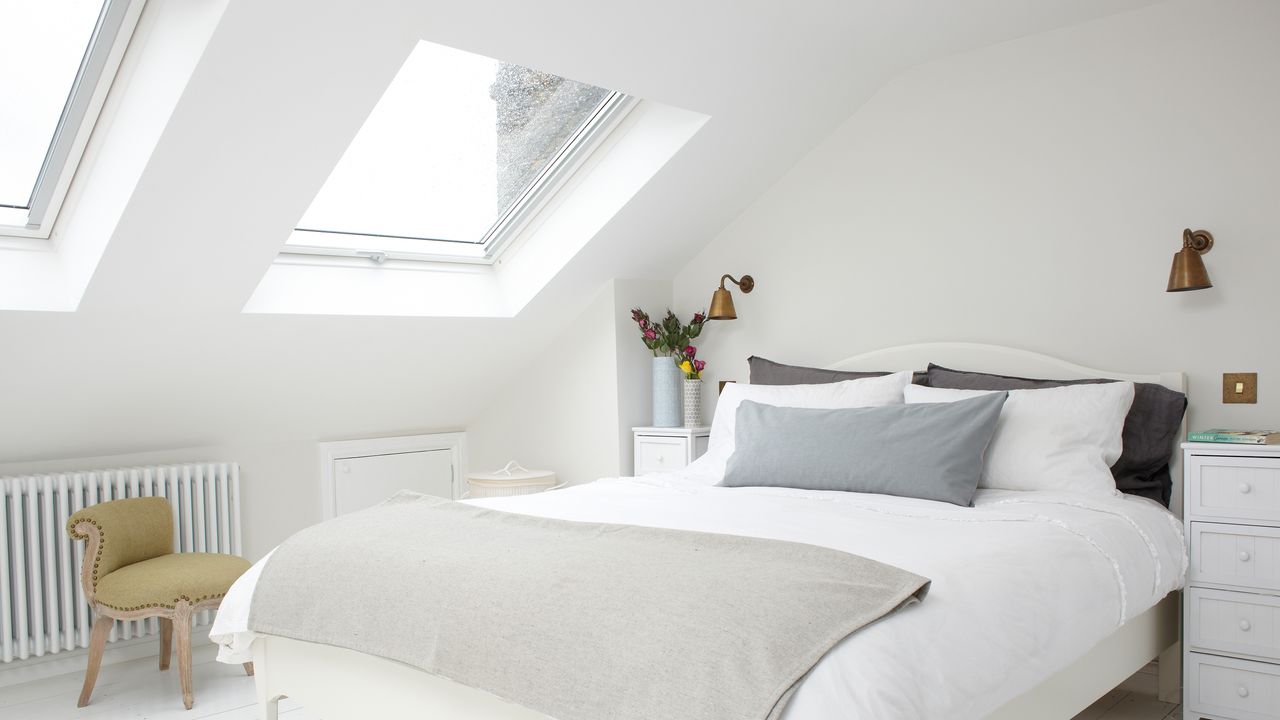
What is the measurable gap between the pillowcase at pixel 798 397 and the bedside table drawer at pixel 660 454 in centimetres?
40

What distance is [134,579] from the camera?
2.90 meters

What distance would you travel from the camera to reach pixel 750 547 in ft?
5.81

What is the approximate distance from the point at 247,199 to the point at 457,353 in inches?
Result: 55.6

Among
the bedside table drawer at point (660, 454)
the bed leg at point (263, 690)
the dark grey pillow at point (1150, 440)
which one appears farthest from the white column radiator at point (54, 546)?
the dark grey pillow at point (1150, 440)

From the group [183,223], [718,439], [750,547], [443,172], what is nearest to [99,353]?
[183,223]

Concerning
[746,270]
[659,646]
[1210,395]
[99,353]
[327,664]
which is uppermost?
[746,270]

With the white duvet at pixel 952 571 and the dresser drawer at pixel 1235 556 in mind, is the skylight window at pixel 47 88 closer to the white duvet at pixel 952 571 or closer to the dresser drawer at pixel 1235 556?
the white duvet at pixel 952 571

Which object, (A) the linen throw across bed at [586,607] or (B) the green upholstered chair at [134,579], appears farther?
(B) the green upholstered chair at [134,579]

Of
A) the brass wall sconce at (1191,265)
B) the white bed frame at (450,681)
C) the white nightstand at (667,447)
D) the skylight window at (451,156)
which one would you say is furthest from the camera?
the white nightstand at (667,447)

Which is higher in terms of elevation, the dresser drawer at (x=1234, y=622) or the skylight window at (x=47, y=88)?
the skylight window at (x=47, y=88)

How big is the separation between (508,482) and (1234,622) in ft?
8.42

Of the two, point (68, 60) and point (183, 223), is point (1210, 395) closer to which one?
point (183, 223)

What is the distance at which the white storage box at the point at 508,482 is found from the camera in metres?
3.88

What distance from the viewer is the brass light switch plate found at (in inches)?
106
